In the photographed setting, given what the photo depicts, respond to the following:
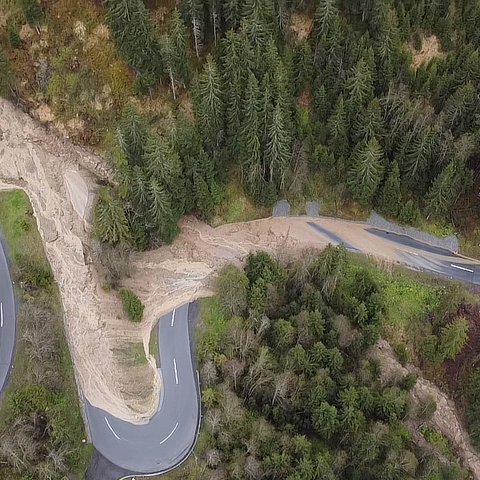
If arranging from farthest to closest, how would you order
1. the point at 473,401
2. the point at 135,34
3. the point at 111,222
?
the point at 135,34
the point at 111,222
the point at 473,401

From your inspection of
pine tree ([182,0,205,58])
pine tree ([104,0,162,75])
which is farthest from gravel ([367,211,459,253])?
pine tree ([104,0,162,75])

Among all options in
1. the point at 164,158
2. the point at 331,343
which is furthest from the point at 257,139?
the point at 331,343

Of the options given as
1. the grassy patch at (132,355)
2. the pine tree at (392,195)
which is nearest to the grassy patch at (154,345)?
the grassy patch at (132,355)

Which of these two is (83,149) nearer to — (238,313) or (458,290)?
(238,313)

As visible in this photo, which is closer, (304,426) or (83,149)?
(304,426)

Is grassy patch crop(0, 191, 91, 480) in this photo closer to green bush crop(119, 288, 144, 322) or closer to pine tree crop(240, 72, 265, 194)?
green bush crop(119, 288, 144, 322)

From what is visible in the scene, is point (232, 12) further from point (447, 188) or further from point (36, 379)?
point (36, 379)

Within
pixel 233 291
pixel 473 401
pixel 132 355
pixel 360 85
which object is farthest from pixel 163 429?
pixel 360 85
